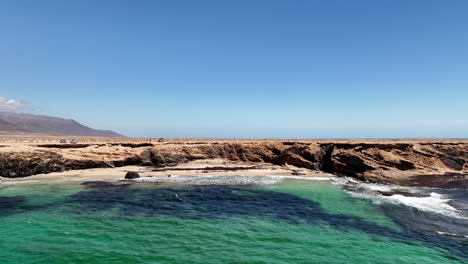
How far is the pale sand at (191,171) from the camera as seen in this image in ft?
102

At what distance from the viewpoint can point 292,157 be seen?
40.6 metres

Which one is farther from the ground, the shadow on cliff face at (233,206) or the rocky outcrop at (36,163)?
the rocky outcrop at (36,163)

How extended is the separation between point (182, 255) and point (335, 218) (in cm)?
1094

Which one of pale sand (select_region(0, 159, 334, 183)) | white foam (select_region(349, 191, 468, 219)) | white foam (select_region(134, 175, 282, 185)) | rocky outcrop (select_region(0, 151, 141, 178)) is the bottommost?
white foam (select_region(349, 191, 468, 219))

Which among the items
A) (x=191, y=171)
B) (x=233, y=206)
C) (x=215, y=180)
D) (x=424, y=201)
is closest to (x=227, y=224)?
(x=233, y=206)

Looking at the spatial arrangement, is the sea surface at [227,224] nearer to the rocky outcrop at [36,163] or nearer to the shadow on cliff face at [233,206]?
the shadow on cliff face at [233,206]

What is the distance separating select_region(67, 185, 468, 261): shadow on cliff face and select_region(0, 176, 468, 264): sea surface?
70 mm

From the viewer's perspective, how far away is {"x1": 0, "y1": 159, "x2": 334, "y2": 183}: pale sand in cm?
3120

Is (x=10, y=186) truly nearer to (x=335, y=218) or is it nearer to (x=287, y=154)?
(x=335, y=218)

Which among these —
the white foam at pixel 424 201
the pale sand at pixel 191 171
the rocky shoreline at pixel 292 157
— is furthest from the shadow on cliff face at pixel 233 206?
the rocky shoreline at pixel 292 157

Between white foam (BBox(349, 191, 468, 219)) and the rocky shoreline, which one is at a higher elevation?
the rocky shoreline

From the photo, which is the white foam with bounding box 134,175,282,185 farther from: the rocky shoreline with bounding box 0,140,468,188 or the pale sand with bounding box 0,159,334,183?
the rocky shoreline with bounding box 0,140,468,188

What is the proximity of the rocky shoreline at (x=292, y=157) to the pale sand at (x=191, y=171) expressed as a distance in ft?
4.47

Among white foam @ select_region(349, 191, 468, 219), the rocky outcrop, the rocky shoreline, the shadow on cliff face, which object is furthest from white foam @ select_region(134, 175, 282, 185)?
the rocky outcrop
